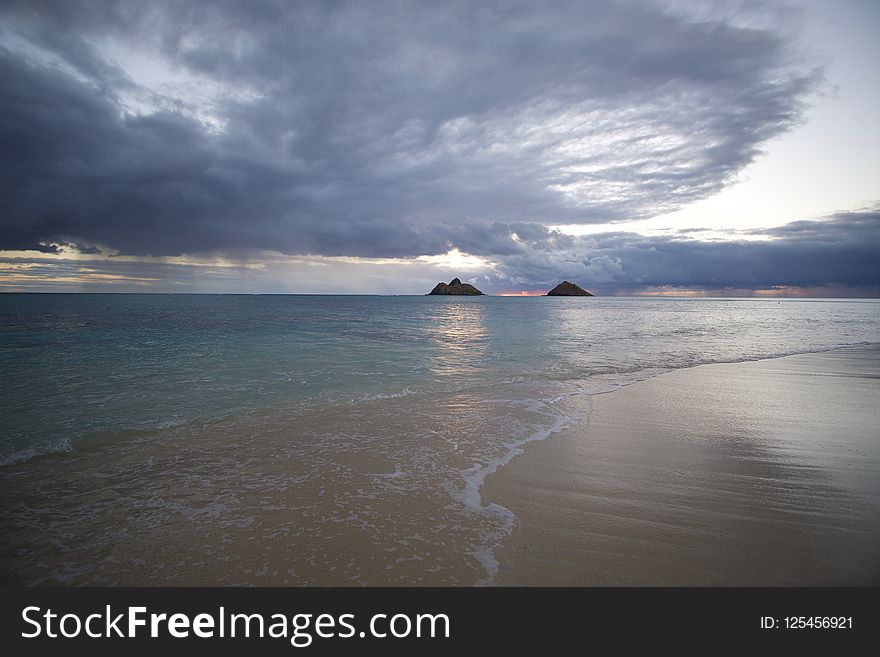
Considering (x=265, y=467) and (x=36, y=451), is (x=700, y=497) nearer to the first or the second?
(x=265, y=467)

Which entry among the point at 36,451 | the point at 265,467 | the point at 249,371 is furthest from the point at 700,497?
the point at 249,371

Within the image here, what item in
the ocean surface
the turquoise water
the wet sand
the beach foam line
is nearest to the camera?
the wet sand

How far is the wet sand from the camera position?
13.2ft

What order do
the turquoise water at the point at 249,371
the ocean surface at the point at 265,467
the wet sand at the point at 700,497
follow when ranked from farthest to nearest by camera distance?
the turquoise water at the point at 249,371, the ocean surface at the point at 265,467, the wet sand at the point at 700,497

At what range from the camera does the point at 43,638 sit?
3473 millimetres

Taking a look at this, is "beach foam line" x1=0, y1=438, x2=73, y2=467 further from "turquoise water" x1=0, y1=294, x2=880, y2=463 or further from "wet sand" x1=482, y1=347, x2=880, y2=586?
"wet sand" x1=482, y1=347, x2=880, y2=586

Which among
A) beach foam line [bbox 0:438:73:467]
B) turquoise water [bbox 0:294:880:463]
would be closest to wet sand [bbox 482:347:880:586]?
turquoise water [bbox 0:294:880:463]

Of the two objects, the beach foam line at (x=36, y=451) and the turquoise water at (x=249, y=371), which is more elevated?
the turquoise water at (x=249, y=371)

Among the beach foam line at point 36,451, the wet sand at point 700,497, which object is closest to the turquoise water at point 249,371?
the beach foam line at point 36,451

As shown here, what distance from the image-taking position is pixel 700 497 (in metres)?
5.61

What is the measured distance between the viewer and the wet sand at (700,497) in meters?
4.04

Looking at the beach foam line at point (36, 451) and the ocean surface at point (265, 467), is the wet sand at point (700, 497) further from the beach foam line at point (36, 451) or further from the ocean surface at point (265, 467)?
the beach foam line at point (36, 451)

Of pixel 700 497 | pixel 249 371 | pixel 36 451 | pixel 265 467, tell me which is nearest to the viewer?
pixel 700 497

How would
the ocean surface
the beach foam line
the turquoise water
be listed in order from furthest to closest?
the turquoise water → the beach foam line → the ocean surface
